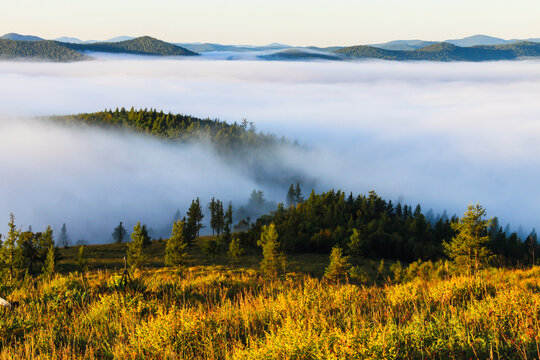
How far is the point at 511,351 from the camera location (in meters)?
5.81

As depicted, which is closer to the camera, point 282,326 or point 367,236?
point 282,326

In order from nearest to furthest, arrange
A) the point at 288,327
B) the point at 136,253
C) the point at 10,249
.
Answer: the point at 288,327
the point at 10,249
the point at 136,253

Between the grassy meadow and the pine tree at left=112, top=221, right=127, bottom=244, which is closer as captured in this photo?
the grassy meadow

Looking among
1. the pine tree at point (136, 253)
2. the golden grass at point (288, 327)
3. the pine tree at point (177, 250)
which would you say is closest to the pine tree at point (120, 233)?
the pine tree at point (136, 253)

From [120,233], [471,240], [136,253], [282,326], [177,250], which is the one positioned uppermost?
[282,326]

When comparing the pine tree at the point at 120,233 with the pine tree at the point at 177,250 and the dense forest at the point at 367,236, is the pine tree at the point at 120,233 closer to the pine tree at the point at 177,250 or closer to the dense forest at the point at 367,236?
the dense forest at the point at 367,236

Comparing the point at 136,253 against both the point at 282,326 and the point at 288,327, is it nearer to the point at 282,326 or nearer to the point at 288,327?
the point at 282,326

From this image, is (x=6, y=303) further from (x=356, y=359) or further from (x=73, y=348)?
(x=356, y=359)

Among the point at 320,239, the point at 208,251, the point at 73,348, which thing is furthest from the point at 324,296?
the point at 320,239

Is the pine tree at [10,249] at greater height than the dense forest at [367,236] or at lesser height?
greater

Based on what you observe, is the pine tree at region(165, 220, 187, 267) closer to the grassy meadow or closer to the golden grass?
the grassy meadow

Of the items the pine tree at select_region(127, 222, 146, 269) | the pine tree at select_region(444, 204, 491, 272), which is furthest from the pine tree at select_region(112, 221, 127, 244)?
the pine tree at select_region(444, 204, 491, 272)

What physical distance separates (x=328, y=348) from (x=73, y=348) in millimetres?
4490

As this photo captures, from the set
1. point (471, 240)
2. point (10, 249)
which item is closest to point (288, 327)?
point (471, 240)
